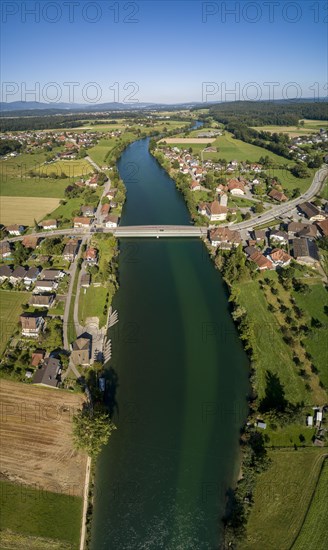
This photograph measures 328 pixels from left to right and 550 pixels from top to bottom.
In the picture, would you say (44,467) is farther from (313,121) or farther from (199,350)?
(313,121)

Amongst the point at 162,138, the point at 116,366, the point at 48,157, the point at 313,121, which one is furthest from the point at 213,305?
the point at 313,121

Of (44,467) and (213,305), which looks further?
(213,305)

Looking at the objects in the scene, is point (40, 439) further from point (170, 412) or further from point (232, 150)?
point (232, 150)

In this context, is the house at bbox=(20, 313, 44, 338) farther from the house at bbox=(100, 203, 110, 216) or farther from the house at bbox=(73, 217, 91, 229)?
the house at bbox=(100, 203, 110, 216)

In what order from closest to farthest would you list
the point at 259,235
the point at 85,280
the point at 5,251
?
the point at 85,280 → the point at 5,251 → the point at 259,235

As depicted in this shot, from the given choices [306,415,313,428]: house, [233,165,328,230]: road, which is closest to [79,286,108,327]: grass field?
[306,415,313,428]: house

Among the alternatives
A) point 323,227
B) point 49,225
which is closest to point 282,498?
point 323,227
